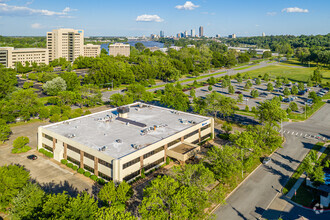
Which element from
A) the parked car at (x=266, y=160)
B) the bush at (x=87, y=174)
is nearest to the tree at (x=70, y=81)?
the bush at (x=87, y=174)

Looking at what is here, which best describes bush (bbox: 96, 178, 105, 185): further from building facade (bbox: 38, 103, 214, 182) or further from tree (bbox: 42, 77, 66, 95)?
tree (bbox: 42, 77, 66, 95)

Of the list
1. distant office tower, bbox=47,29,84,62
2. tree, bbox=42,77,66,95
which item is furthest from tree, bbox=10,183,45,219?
distant office tower, bbox=47,29,84,62

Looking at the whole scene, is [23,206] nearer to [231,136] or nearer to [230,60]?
[231,136]

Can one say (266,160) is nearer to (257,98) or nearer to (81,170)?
(81,170)

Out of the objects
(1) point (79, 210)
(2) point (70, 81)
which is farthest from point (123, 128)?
(2) point (70, 81)

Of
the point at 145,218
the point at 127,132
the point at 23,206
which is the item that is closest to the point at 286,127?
the point at 127,132

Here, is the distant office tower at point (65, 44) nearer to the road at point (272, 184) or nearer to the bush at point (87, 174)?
the bush at point (87, 174)
